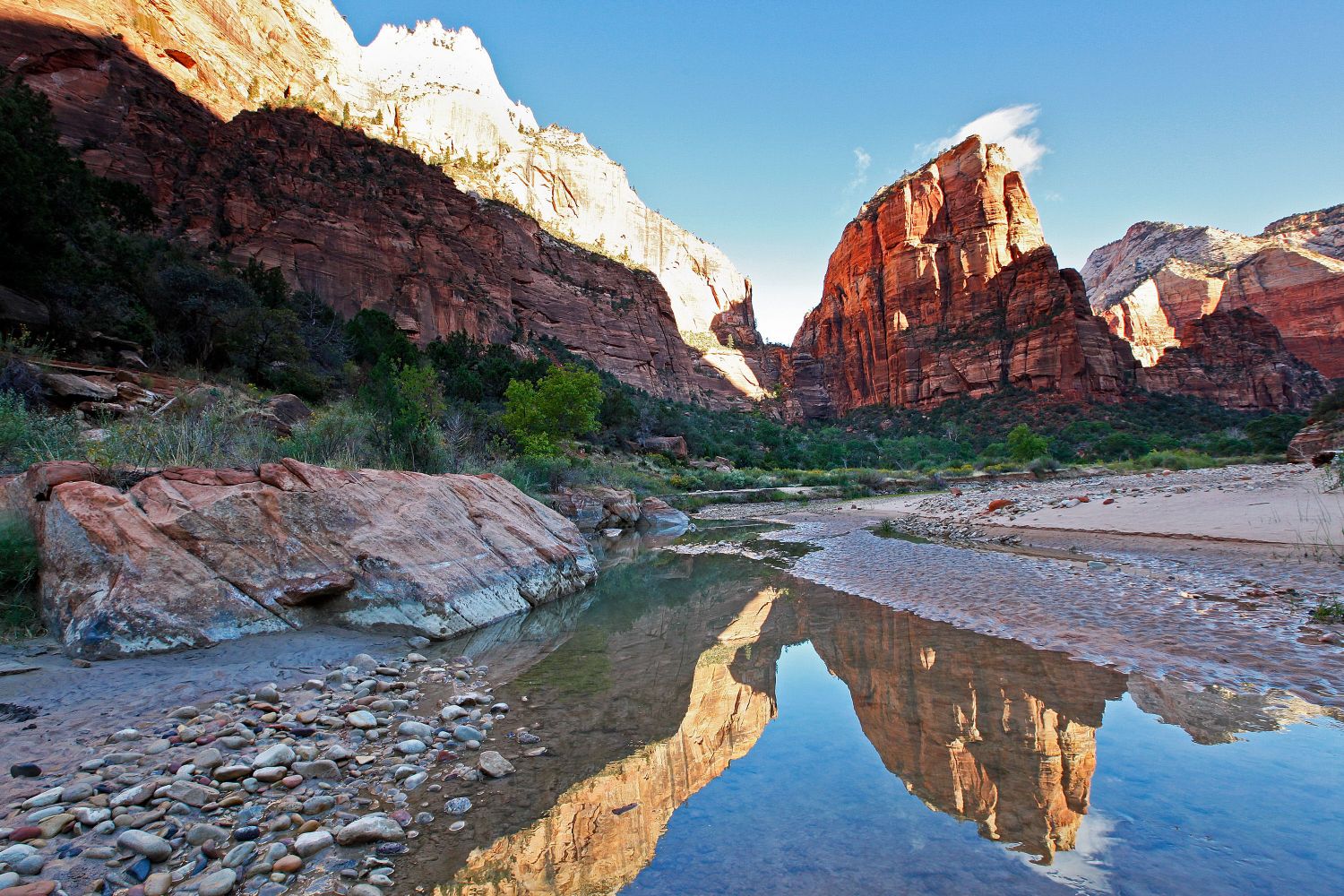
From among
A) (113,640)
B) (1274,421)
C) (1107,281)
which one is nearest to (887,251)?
(1274,421)

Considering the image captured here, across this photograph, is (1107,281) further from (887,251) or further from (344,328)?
(344,328)

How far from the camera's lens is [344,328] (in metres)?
29.9

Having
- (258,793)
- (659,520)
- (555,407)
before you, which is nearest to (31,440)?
(258,793)

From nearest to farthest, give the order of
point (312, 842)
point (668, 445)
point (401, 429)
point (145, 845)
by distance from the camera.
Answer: point (145, 845) → point (312, 842) → point (401, 429) → point (668, 445)

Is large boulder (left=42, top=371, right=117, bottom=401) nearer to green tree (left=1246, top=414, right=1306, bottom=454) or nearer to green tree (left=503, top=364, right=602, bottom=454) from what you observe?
green tree (left=503, top=364, right=602, bottom=454)

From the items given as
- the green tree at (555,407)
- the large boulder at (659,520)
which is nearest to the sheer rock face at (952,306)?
the green tree at (555,407)

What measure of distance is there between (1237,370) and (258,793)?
9566 centimetres

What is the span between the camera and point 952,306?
264 ft

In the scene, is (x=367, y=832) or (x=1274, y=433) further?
(x=1274, y=433)

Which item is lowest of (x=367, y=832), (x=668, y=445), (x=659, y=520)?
(x=659, y=520)

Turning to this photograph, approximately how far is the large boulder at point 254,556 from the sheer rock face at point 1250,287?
108m

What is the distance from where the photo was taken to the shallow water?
2.23 metres

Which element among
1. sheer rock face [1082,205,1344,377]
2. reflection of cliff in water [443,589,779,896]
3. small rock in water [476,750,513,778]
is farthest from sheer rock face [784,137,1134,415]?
small rock in water [476,750,513,778]

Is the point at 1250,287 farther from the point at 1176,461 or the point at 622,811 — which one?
the point at 622,811
